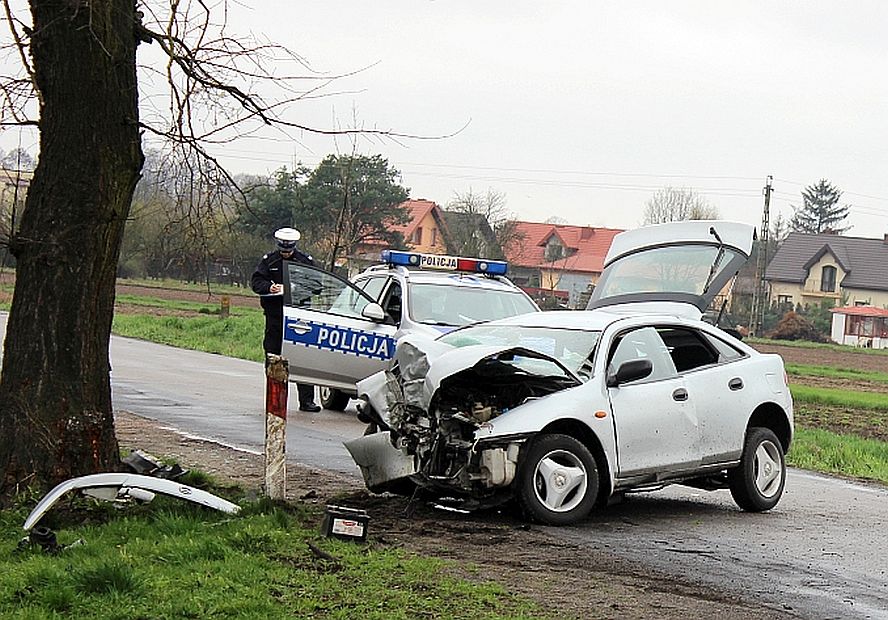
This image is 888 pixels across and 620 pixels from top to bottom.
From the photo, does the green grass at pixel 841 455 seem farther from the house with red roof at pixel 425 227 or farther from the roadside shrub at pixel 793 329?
the roadside shrub at pixel 793 329

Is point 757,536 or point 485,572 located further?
point 757,536

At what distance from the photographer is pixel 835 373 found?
154ft

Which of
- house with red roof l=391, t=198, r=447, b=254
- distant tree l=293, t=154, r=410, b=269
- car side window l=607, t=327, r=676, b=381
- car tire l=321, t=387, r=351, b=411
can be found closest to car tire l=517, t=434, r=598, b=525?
car side window l=607, t=327, r=676, b=381

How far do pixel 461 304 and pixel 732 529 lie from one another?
6869mm

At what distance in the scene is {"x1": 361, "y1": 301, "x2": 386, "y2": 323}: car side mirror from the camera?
15.9 meters

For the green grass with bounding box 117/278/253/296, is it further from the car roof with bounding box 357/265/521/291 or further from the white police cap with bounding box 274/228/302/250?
the white police cap with bounding box 274/228/302/250

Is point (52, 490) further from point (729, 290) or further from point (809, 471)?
point (809, 471)

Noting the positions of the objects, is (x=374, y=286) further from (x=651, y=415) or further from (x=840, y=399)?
(x=840, y=399)

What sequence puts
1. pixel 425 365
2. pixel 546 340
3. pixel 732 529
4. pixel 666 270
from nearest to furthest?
pixel 425 365 < pixel 732 529 < pixel 546 340 < pixel 666 270

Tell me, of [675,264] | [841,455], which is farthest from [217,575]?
[841,455]

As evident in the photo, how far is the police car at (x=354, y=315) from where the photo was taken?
1623 cm

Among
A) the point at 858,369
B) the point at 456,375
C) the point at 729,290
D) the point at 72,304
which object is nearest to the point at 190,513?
the point at 72,304

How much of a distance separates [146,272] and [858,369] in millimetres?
37852

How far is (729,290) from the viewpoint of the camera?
14.2 meters
